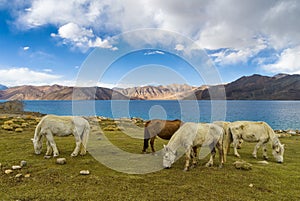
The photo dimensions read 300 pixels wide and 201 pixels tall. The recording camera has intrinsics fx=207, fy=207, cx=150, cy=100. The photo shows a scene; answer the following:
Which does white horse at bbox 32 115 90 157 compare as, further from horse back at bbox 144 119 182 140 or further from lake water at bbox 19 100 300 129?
lake water at bbox 19 100 300 129

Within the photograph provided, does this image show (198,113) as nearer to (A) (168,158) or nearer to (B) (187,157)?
(B) (187,157)

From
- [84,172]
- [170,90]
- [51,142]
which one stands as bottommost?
[84,172]

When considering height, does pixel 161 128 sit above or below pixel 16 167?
above

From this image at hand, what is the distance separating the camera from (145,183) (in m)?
8.16

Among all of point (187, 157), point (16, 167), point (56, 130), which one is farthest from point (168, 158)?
point (16, 167)

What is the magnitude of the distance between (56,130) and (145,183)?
6.50 meters

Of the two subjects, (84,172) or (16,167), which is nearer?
(84,172)

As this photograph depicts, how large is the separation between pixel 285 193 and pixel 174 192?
4.05m

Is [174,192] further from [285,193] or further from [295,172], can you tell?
[295,172]

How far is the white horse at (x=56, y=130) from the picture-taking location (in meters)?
11.7

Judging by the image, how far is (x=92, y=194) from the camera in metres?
7.04

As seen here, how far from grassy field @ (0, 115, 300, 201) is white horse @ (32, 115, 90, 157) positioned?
2.99ft

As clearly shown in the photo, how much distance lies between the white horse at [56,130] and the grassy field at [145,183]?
912 mm

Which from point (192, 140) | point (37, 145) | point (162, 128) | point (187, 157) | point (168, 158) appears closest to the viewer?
point (187, 157)
